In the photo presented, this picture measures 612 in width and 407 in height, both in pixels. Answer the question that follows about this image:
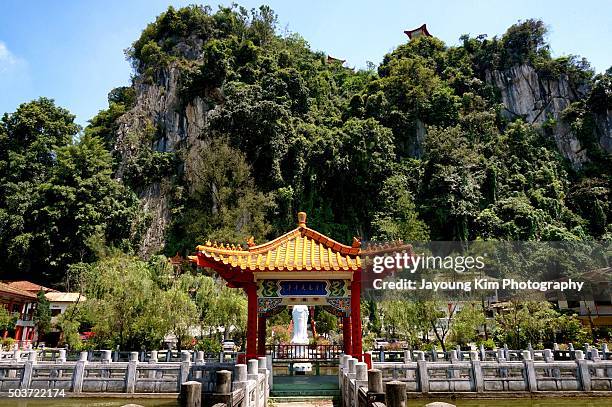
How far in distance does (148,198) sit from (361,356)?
2832cm

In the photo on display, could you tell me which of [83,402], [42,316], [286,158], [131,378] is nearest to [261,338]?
[131,378]

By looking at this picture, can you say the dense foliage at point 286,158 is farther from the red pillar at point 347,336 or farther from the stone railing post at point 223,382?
the stone railing post at point 223,382

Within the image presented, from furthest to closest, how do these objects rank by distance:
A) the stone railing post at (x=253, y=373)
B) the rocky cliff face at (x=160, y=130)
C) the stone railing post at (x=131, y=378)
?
the rocky cliff face at (x=160, y=130) → the stone railing post at (x=131, y=378) → the stone railing post at (x=253, y=373)

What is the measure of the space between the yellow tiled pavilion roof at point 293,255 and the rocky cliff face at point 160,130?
24.1m

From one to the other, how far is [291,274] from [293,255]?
0.49 metres

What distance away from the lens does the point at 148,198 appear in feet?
112

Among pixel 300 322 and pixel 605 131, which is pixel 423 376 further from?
pixel 605 131

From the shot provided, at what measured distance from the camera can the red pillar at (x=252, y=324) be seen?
29.6 ft

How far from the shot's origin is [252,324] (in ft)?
30.1

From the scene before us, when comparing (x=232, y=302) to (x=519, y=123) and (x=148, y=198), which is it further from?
(x=519, y=123)

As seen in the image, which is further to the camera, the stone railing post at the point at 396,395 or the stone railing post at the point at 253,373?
the stone railing post at the point at 253,373

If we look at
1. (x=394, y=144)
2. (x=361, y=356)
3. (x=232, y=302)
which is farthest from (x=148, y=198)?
(x=361, y=356)

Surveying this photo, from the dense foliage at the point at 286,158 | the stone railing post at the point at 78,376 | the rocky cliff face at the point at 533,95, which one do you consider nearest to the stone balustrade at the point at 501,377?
the stone railing post at the point at 78,376

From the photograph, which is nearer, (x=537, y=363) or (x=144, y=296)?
(x=537, y=363)
